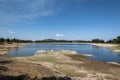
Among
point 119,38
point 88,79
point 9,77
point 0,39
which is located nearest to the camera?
point 9,77

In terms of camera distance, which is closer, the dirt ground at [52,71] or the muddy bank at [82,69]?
the dirt ground at [52,71]

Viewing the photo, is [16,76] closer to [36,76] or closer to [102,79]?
[36,76]

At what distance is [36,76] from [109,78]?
921cm

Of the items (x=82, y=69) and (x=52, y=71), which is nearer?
(x=52, y=71)

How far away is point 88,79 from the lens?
22016 millimetres

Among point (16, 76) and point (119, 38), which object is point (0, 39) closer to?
point (119, 38)

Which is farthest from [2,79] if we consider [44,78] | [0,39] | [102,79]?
[0,39]

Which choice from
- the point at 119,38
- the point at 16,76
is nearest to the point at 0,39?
the point at 119,38

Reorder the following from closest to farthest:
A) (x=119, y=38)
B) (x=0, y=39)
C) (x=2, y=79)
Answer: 1. (x=2, y=79)
2. (x=119, y=38)
3. (x=0, y=39)

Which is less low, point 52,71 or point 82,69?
point 52,71

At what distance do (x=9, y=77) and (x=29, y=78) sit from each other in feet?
6.76

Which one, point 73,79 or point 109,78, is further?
point 109,78

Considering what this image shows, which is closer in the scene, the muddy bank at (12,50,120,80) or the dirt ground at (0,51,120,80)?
the dirt ground at (0,51,120,80)

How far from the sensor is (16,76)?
1964 cm
